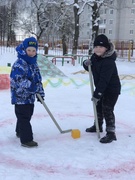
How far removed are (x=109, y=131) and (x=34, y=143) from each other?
101 centimetres

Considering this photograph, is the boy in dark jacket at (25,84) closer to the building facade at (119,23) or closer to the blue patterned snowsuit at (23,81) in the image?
the blue patterned snowsuit at (23,81)

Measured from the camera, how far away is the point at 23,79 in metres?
3.34

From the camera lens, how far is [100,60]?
3.62 metres

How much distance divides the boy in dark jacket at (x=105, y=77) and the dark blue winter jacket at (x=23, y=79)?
782 millimetres

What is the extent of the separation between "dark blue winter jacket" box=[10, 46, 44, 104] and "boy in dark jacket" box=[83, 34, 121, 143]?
782mm

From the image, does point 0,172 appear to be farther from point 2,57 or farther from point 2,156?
point 2,57

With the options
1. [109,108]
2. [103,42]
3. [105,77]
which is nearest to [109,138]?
[109,108]

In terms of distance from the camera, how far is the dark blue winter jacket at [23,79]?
3332 mm

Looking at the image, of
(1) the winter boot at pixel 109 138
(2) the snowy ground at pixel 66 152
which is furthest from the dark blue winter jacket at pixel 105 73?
(2) the snowy ground at pixel 66 152

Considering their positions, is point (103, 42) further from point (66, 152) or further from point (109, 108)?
point (66, 152)

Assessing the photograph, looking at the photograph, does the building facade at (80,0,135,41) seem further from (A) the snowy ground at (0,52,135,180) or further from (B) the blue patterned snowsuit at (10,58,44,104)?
(B) the blue patterned snowsuit at (10,58,44,104)

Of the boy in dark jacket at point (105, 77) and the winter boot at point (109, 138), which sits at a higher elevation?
the boy in dark jacket at point (105, 77)

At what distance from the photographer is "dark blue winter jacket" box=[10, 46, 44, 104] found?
333cm

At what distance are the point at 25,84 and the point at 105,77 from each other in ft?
3.26
